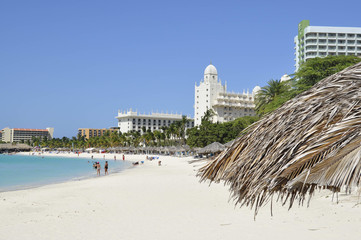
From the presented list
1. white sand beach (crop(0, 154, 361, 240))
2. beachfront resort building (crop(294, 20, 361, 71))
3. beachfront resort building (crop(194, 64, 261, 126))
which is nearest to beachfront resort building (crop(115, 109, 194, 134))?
beachfront resort building (crop(194, 64, 261, 126))

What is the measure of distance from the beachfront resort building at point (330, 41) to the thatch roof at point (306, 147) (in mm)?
93251

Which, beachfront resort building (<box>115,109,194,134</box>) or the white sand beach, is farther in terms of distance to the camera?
beachfront resort building (<box>115,109,194,134</box>)

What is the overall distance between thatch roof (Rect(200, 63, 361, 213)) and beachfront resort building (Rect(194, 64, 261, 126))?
98.6m

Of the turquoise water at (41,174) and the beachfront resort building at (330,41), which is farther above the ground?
the beachfront resort building at (330,41)

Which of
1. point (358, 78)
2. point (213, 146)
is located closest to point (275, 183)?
point (358, 78)

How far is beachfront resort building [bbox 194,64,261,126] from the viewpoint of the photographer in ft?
339

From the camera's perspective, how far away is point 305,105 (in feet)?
11.8

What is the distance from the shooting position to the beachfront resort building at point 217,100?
339 feet

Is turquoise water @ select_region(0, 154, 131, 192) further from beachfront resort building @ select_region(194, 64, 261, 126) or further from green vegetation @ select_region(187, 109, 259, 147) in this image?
beachfront resort building @ select_region(194, 64, 261, 126)

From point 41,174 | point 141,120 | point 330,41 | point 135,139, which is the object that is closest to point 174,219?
point 41,174

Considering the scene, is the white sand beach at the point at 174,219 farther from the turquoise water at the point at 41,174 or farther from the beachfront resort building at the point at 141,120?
the beachfront resort building at the point at 141,120

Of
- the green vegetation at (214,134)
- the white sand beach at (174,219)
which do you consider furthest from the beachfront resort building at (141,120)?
the white sand beach at (174,219)

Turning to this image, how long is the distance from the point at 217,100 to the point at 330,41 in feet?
112

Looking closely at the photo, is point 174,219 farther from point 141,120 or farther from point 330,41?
point 141,120
